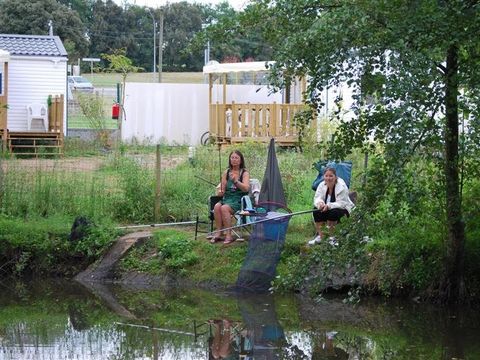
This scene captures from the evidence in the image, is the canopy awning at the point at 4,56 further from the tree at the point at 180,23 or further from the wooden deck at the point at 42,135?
the tree at the point at 180,23

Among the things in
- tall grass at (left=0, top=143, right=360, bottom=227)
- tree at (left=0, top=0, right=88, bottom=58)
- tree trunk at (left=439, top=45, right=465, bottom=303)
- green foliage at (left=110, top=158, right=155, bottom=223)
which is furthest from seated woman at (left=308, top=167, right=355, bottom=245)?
tree at (left=0, top=0, right=88, bottom=58)

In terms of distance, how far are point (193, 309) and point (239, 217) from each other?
1723mm

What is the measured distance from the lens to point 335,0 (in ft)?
32.2

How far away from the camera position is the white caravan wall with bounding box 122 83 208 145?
27906mm

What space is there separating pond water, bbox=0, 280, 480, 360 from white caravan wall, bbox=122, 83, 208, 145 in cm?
1503

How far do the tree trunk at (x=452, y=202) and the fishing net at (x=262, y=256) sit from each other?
2.10 meters

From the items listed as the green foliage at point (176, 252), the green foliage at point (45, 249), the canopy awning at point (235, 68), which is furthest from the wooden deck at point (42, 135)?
the green foliage at point (176, 252)

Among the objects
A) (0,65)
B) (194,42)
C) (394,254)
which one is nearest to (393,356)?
(394,254)

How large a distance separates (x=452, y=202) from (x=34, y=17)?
39.0 m

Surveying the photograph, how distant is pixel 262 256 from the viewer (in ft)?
41.4

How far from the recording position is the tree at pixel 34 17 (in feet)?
154

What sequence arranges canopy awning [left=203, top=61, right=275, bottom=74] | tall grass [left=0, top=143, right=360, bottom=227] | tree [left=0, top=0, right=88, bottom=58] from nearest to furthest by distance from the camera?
1. tall grass [left=0, top=143, right=360, bottom=227]
2. canopy awning [left=203, top=61, right=275, bottom=74]
3. tree [left=0, top=0, right=88, bottom=58]

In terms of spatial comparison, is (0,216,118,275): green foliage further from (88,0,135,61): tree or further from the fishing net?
(88,0,135,61): tree

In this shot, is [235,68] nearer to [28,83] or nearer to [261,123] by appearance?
[261,123]
